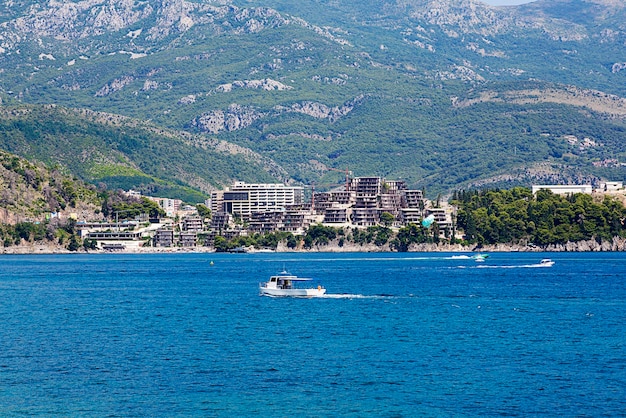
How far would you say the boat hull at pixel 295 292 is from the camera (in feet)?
389

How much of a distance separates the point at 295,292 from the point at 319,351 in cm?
4274

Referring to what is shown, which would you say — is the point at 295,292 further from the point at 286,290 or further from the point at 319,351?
the point at 319,351

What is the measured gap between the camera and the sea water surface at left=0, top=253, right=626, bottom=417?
61.0 m

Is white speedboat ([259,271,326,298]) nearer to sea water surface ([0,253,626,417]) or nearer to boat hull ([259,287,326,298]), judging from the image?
boat hull ([259,287,326,298])

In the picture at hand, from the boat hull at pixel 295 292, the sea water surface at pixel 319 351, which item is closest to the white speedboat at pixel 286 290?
the boat hull at pixel 295 292

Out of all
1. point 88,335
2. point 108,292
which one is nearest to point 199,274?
point 108,292

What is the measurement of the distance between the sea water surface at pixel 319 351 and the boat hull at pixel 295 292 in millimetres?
1804

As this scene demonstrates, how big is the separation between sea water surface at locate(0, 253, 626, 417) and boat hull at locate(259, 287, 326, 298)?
71.0 inches

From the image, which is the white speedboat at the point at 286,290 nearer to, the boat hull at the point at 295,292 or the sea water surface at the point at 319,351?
the boat hull at the point at 295,292

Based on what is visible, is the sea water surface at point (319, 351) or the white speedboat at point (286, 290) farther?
the white speedboat at point (286, 290)

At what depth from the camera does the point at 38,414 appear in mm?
58406

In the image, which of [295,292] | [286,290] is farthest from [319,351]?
[286,290]

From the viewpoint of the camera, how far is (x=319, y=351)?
77625 millimetres

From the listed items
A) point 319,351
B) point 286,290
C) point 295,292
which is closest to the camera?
point 319,351
